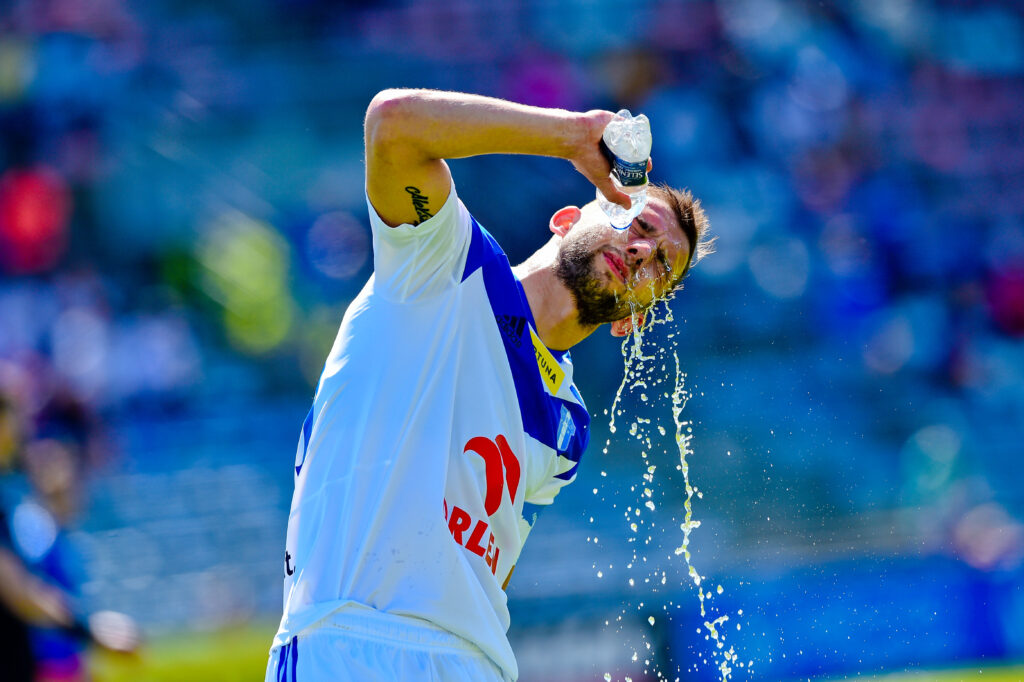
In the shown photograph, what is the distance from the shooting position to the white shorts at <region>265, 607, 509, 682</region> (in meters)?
2.80

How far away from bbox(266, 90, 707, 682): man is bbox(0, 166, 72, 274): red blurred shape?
31.3ft

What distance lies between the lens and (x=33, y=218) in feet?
38.6

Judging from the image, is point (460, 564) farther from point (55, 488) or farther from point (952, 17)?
point (952, 17)

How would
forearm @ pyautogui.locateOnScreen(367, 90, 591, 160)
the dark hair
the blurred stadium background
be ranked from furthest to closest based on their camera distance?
the blurred stadium background
the dark hair
forearm @ pyautogui.locateOnScreen(367, 90, 591, 160)

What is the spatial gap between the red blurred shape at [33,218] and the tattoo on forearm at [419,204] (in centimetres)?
985

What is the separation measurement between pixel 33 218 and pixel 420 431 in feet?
33.3

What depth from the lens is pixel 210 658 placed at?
8.64m

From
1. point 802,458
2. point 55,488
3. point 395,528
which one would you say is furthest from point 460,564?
point 802,458

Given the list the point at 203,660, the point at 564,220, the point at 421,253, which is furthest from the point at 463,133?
the point at 203,660

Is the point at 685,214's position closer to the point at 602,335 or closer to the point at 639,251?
the point at 639,251

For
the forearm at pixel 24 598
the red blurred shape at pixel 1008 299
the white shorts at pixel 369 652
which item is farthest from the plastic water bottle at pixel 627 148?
the red blurred shape at pixel 1008 299

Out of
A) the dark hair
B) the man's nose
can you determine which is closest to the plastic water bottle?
the man's nose

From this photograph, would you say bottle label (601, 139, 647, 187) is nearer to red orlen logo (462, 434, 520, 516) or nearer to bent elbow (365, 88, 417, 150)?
bent elbow (365, 88, 417, 150)

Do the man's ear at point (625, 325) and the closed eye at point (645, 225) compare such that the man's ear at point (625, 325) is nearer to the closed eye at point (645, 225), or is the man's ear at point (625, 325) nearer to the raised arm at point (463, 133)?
the closed eye at point (645, 225)
